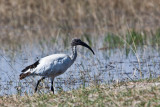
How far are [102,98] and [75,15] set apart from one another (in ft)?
34.4

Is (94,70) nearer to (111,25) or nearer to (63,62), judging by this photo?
(63,62)

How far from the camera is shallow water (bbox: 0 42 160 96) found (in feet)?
27.7

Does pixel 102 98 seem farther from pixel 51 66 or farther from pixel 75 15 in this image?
pixel 75 15

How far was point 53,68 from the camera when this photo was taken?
799 cm

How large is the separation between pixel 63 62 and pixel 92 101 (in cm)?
212

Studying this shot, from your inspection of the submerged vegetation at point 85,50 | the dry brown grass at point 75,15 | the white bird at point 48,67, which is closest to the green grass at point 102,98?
the submerged vegetation at point 85,50

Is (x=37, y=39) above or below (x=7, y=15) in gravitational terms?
below

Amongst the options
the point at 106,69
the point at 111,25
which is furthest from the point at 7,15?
the point at 106,69

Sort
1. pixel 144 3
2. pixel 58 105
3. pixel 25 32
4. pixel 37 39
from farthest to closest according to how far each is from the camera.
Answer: pixel 144 3 → pixel 25 32 → pixel 37 39 → pixel 58 105

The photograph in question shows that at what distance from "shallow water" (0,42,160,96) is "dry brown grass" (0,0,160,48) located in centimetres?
367

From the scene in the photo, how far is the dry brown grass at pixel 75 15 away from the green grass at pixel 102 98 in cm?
886

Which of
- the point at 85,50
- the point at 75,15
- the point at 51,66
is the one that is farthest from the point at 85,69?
the point at 75,15

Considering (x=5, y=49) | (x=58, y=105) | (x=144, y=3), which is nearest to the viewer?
(x=58, y=105)

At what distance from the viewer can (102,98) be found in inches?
239
